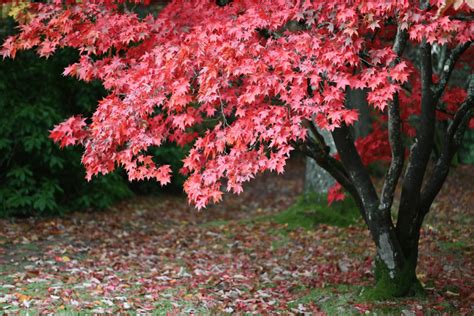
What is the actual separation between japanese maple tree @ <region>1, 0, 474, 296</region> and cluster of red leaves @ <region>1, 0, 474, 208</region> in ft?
0.04

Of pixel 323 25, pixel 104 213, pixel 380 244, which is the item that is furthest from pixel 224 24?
pixel 104 213

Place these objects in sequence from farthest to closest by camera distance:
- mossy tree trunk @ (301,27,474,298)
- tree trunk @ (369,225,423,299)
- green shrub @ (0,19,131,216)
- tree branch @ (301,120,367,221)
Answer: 1. green shrub @ (0,19,131,216)
2. tree branch @ (301,120,367,221)
3. tree trunk @ (369,225,423,299)
4. mossy tree trunk @ (301,27,474,298)

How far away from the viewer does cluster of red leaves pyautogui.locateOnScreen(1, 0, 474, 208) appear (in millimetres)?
4621

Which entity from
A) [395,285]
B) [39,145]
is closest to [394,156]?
[395,285]

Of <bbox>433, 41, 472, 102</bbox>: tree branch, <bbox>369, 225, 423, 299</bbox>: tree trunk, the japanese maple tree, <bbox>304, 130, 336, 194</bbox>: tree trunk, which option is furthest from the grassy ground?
<bbox>433, 41, 472, 102</bbox>: tree branch

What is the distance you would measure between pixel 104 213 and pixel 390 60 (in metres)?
7.32

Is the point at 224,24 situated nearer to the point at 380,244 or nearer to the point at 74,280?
the point at 380,244

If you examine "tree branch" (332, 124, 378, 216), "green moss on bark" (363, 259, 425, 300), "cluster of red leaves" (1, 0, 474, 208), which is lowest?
"green moss on bark" (363, 259, 425, 300)

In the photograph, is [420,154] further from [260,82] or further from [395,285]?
[260,82]

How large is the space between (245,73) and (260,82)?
14 centimetres

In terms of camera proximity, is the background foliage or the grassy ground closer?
the grassy ground

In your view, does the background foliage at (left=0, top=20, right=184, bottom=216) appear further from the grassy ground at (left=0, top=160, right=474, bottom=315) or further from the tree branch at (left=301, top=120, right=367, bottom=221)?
the tree branch at (left=301, top=120, right=367, bottom=221)

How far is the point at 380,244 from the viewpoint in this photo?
6.16 metres

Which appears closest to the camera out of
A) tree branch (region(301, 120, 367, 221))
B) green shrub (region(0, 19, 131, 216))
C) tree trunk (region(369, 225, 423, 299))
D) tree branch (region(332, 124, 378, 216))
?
tree branch (region(332, 124, 378, 216))
